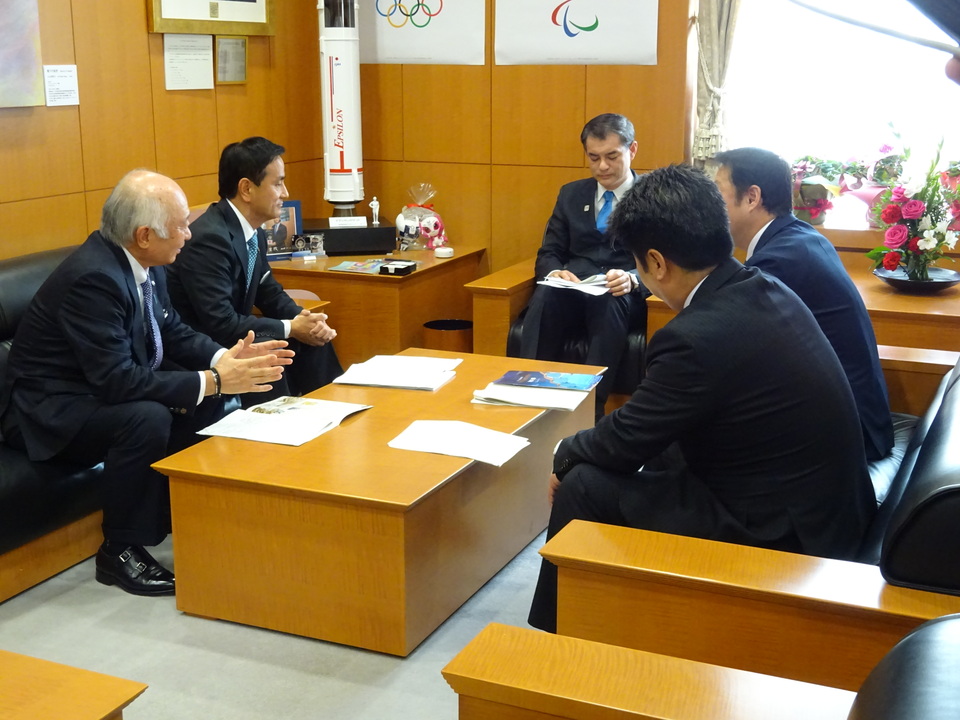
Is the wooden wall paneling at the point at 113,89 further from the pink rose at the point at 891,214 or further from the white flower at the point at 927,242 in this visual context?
the white flower at the point at 927,242

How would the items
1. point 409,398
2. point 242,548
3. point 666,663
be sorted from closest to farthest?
1. point 666,663
2. point 242,548
3. point 409,398

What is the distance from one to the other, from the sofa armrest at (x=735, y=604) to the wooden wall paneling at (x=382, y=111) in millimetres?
3884

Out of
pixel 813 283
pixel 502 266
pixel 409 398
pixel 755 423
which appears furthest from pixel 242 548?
pixel 502 266

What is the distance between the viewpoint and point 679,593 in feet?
5.93

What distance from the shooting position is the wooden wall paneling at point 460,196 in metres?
5.38

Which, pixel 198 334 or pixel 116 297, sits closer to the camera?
pixel 116 297

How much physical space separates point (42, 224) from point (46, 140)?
316 mm

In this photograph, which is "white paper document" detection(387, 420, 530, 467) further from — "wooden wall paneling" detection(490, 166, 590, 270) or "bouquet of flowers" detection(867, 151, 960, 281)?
"wooden wall paneling" detection(490, 166, 590, 270)

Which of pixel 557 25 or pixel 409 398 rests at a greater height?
pixel 557 25

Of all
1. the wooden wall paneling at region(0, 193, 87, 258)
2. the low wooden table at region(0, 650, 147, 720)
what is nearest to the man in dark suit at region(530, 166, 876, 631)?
the low wooden table at region(0, 650, 147, 720)

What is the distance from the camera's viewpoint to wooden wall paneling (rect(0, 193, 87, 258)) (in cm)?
377

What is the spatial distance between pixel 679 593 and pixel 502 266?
12.3 ft

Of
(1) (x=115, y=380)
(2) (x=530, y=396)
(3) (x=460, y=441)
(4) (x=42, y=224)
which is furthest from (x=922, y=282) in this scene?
(4) (x=42, y=224)

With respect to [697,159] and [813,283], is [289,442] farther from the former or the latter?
[697,159]
